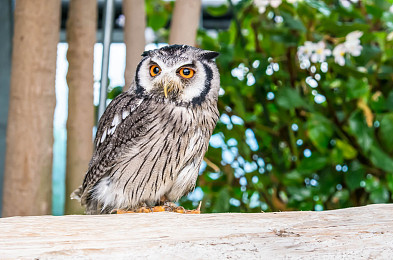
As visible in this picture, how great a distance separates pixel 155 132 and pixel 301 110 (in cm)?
90

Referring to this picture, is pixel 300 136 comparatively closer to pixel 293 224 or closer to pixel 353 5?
pixel 353 5

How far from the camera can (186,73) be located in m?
1.00

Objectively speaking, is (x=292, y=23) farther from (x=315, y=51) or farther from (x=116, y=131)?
(x=116, y=131)

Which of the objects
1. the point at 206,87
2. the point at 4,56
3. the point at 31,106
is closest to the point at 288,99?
the point at 206,87

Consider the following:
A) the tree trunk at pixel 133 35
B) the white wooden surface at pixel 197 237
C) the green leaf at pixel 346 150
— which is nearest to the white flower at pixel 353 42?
the green leaf at pixel 346 150

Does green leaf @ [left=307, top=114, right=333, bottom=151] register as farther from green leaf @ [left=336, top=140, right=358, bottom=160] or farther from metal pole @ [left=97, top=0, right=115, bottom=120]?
metal pole @ [left=97, top=0, right=115, bottom=120]

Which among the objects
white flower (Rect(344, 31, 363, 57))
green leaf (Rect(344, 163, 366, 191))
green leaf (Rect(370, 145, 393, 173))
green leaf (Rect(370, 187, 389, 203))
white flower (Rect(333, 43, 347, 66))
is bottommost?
green leaf (Rect(370, 187, 389, 203))

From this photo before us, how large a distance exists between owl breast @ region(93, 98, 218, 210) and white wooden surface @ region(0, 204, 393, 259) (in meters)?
0.19

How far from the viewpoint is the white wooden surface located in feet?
2.52

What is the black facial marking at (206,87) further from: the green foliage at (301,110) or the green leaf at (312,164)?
the green leaf at (312,164)

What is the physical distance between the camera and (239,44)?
5.43ft

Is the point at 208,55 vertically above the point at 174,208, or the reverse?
the point at 208,55

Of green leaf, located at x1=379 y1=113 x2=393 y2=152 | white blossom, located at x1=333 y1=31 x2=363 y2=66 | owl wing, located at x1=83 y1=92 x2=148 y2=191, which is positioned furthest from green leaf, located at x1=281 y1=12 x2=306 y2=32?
owl wing, located at x1=83 y1=92 x2=148 y2=191

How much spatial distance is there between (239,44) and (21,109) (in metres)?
0.76
